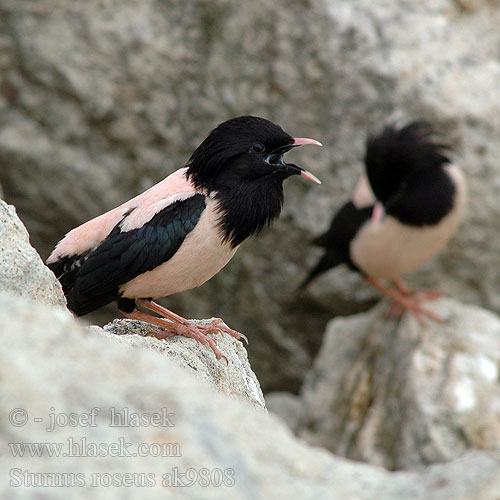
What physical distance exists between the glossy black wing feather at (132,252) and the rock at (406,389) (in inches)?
134

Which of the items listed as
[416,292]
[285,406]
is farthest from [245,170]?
[285,406]

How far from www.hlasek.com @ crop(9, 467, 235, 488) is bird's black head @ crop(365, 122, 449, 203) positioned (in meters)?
6.86

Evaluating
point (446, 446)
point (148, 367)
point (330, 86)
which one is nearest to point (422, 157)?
point (330, 86)

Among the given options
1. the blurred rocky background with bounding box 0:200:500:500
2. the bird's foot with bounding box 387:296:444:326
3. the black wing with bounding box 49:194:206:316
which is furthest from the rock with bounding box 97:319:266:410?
the bird's foot with bounding box 387:296:444:326

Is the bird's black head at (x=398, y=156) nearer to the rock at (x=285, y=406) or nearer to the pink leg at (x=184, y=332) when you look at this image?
the rock at (x=285, y=406)

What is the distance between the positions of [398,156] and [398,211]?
538 mm

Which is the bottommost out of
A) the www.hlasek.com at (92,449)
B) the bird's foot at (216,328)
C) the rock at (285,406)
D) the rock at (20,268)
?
the rock at (285,406)

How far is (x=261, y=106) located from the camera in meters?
9.36

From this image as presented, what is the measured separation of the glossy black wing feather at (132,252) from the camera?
4652mm

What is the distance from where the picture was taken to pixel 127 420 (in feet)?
7.25

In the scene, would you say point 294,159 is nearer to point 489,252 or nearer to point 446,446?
point 489,252

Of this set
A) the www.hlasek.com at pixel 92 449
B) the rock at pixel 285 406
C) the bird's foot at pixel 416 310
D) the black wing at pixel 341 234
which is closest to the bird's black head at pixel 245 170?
the www.hlasek.com at pixel 92 449

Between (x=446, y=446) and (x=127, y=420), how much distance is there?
17.6ft

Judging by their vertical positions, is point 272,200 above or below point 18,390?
below
